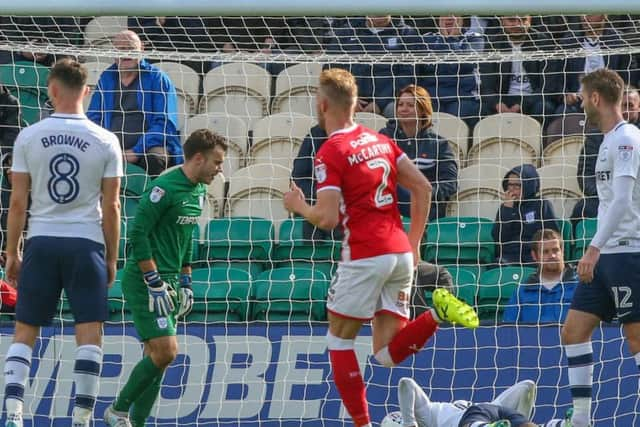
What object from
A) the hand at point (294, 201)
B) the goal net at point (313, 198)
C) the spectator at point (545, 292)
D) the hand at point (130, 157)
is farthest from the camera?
the hand at point (130, 157)

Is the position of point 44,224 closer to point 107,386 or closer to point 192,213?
point 192,213

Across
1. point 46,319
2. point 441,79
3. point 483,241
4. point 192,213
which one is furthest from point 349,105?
point 441,79

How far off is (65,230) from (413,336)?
2018mm

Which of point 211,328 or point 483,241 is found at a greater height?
point 483,241

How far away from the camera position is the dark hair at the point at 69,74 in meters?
7.81

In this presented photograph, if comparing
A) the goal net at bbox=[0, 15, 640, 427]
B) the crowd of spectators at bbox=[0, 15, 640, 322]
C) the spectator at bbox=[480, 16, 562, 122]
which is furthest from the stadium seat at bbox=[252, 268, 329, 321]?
the spectator at bbox=[480, 16, 562, 122]

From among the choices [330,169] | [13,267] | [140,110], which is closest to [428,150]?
[140,110]

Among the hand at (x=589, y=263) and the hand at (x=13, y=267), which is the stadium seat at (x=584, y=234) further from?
the hand at (x=13, y=267)

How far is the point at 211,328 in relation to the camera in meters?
9.70

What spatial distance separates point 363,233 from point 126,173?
3.22 meters

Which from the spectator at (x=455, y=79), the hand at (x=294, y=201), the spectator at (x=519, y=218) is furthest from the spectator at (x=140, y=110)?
the hand at (x=294, y=201)

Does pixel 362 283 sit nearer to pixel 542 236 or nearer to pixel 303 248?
pixel 542 236

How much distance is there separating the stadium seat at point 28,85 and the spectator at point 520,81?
11.5 ft

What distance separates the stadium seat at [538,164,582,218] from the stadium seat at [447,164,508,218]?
0.31 meters
